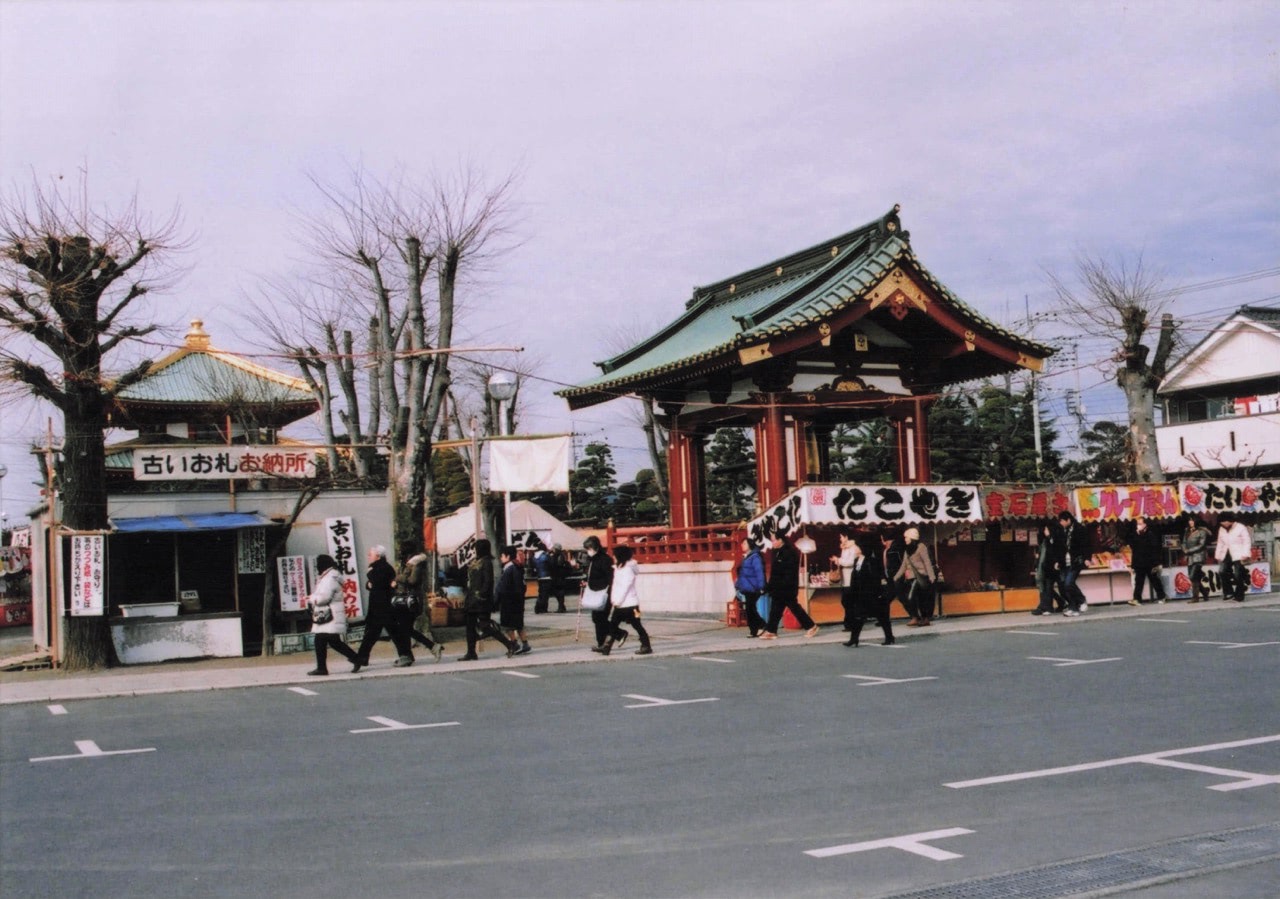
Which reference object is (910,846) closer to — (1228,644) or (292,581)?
(1228,644)

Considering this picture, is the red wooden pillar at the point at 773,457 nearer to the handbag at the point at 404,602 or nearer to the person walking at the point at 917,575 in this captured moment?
the person walking at the point at 917,575

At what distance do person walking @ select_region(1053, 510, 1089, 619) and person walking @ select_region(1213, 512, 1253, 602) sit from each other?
3.37 m

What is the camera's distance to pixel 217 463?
19500mm

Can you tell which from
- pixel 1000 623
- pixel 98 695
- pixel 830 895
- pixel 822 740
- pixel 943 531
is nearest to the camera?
pixel 830 895

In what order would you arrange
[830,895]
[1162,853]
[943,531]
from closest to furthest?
1. [830,895]
2. [1162,853]
3. [943,531]

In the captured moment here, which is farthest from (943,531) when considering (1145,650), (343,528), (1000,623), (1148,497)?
(343,528)

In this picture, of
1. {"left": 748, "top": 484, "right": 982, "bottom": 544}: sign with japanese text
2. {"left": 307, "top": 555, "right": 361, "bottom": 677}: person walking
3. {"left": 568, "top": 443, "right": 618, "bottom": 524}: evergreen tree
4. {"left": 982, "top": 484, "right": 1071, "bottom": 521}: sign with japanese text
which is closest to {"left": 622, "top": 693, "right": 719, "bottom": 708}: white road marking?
{"left": 307, "top": 555, "right": 361, "bottom": 677}: person walking

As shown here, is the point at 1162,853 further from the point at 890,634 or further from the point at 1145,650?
the point at 890,634

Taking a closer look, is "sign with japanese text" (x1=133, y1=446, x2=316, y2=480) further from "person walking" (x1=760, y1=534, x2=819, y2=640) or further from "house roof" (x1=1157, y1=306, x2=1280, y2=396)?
"house roof" (x1=1157, y1=306, x2=1280, y2=396)

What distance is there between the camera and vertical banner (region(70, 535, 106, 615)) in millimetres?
17672

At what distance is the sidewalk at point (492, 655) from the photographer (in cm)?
1552

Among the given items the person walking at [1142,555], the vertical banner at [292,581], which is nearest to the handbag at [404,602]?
the vertical banner at [292,581]

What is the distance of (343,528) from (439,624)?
4070 millimetres

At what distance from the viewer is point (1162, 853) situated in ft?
19.3
